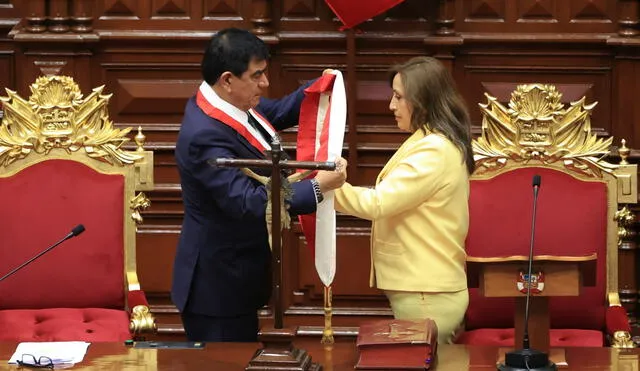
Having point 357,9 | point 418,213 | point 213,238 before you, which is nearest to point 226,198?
point 213,238

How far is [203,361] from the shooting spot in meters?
3.28

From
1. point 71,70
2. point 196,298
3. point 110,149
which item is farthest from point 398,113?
point 71,70

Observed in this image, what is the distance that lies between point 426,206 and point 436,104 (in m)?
0.29

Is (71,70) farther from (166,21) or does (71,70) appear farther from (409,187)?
(409,187)

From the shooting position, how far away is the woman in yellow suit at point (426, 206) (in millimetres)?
3742

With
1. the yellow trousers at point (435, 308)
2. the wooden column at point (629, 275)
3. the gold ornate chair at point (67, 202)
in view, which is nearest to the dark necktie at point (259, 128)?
the yellow trousers at point (435, 308)

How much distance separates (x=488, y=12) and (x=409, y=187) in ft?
5.26

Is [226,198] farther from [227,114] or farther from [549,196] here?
[549,196]

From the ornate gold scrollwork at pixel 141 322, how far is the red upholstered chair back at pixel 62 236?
0.87 ft

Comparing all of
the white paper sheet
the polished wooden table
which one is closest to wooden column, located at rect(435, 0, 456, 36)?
the polished wooden table

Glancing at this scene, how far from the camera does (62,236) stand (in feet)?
14.2

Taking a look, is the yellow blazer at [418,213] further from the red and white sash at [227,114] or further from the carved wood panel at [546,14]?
the carved wood panel at [546,14]

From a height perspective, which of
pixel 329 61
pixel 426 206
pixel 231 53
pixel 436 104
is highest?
pixel 329 61

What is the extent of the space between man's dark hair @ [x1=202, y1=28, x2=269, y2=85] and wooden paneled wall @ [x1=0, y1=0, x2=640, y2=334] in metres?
1.37
